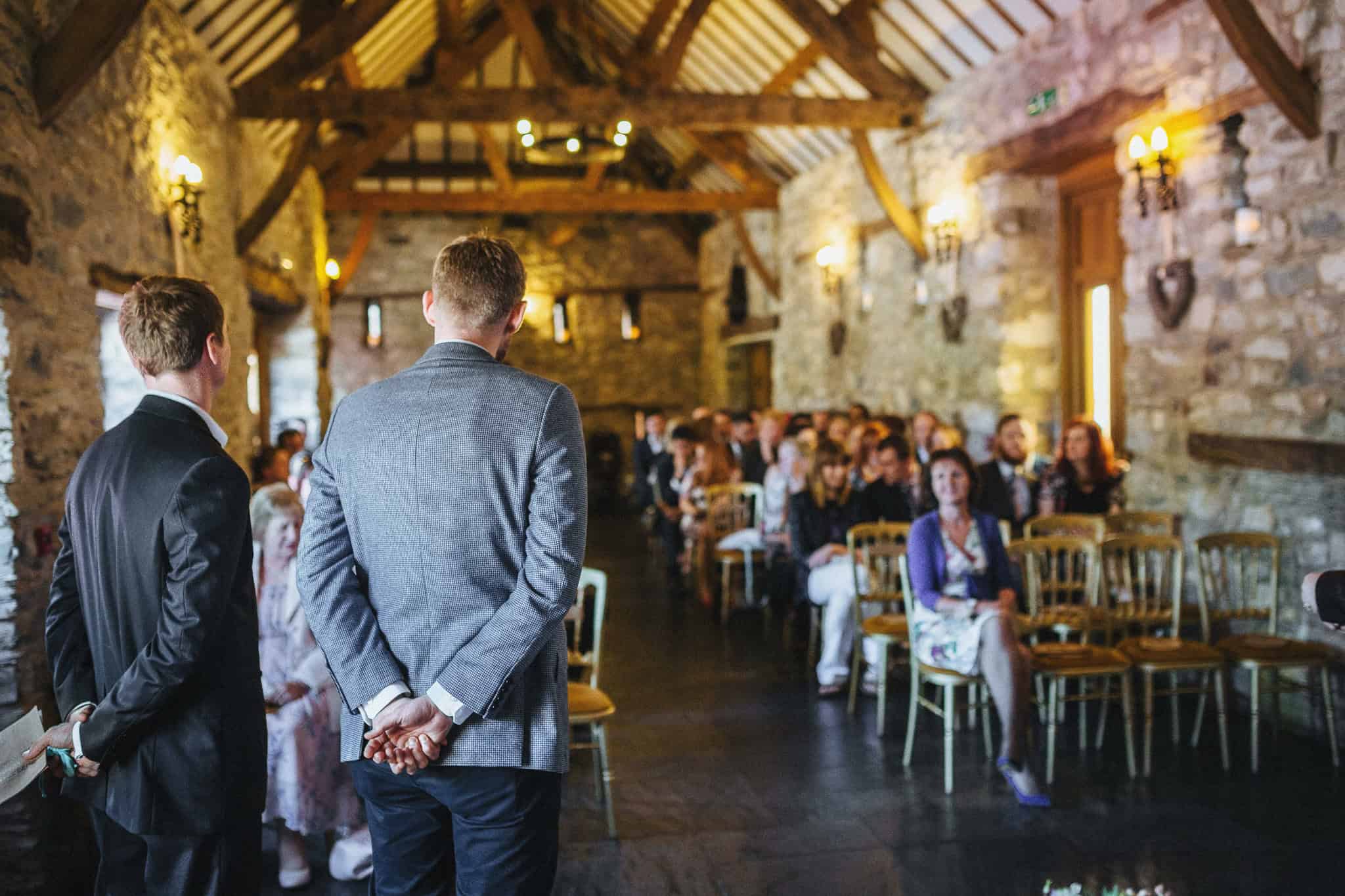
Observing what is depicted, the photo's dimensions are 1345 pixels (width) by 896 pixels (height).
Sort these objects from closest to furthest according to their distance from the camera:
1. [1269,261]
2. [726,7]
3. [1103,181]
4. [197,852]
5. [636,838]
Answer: [197,852] → [636,838] → [1269,261] → [1103,181] → [726,7]

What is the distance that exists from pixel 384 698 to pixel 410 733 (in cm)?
7

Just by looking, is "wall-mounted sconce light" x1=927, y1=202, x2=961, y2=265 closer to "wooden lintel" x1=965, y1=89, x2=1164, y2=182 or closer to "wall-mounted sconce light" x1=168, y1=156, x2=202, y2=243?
"wooden lintel" x1=965, y1=89, x2=1164, y2=182

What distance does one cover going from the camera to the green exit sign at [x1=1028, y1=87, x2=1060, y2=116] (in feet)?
21.2

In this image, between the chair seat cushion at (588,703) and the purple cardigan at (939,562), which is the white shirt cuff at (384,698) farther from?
the purple cardigan at (939,562)

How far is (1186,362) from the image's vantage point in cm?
523

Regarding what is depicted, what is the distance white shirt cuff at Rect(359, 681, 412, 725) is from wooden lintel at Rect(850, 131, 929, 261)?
734 cm

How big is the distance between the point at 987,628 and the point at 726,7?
7.30 meters

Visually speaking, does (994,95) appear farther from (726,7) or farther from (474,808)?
(474,808)

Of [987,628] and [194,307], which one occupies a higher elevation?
[194,307]

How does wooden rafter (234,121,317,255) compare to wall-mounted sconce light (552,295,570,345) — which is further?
wall-mounted sconce light (552,295,570,345)

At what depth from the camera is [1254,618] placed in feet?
14.7

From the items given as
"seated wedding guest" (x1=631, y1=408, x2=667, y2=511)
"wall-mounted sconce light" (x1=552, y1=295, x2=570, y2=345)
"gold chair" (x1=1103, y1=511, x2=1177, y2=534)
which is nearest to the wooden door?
"gold chair" (x1=1103, y1=511, x2=1177, y2=534)

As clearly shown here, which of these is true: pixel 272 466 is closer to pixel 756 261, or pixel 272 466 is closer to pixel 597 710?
pixel 597 710

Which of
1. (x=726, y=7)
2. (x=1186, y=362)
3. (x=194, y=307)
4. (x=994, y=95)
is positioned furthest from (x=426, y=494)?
(x=726, y=7)
